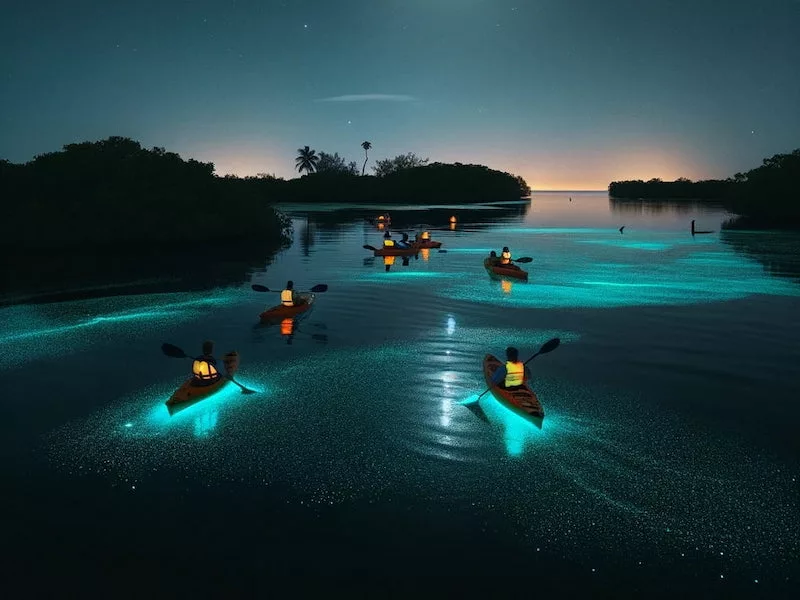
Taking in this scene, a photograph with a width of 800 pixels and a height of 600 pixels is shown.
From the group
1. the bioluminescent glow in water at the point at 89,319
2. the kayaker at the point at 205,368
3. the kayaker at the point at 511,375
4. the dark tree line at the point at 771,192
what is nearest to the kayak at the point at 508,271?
the bioluminescent glow in water at the point at 89,319

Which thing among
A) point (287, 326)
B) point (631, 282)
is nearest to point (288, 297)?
point (287, 326)

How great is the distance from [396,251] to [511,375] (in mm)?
32618

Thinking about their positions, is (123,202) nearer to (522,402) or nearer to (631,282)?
(631,282)

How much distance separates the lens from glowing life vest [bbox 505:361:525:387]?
13.7 metres

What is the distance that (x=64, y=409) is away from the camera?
14547mm

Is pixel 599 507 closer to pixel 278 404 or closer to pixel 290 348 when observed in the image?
pixel 278 404

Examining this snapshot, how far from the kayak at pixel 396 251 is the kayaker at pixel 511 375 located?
32.2 meters

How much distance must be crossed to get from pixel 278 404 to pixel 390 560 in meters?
7.00

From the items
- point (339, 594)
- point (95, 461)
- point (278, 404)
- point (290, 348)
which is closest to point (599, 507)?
point (339, 594)

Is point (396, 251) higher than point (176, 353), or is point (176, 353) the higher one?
point (396, 251)

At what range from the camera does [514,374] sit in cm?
1380

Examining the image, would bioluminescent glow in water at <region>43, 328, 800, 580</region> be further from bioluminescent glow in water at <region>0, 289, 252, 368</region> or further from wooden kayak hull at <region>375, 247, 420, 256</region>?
wooden kayak hull at <region>375, 247, 420, 256</region>

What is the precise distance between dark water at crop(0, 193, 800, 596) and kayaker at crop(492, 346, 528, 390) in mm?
793

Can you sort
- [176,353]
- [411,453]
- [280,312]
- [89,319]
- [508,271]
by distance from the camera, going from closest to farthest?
[411,453], [176,353], [280,312], [89,319], [508,271]
